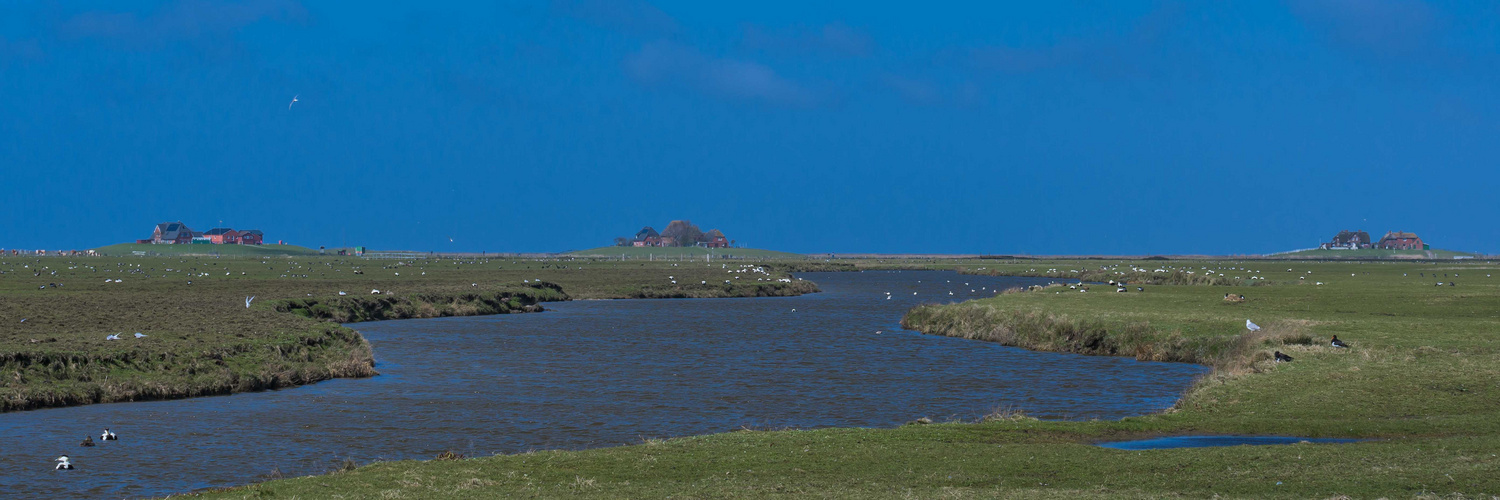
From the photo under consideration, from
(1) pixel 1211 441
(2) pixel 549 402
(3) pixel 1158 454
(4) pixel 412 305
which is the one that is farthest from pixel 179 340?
(4) pixel 412 305

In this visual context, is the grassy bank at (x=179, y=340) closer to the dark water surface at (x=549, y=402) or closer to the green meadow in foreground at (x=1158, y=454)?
the dark water surface at (x=549, y=402)

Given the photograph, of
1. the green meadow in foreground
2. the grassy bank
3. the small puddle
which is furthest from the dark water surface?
the small puddle

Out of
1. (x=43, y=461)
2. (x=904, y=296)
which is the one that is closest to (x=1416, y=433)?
(x=43, y=461)

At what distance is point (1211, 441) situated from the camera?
858 inches

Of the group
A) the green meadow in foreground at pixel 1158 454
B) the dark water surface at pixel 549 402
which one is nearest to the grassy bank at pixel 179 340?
the dark water surface at pixel 549 402

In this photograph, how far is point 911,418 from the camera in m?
27.6

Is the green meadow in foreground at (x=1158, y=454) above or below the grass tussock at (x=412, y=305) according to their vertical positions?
below

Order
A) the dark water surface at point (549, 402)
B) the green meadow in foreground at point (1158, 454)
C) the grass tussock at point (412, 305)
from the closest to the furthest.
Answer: the green meadow in foreground at point (1158, 454), the dark water surface at point (549, 402), the grass tussock at point (412, 305)

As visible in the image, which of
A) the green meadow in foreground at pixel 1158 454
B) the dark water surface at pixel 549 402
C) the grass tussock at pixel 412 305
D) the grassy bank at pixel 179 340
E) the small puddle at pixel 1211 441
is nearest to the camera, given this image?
the green meadow in foreground at pixel 1158 454

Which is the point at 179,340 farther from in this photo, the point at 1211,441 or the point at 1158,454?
the point at 1211,441

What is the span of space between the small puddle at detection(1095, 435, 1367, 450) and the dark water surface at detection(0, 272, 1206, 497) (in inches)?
199

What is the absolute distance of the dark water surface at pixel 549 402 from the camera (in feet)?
72.2

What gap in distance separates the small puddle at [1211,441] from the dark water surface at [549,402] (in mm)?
5047

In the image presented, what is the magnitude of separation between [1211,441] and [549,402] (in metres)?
16.8
